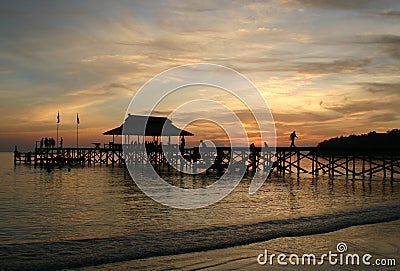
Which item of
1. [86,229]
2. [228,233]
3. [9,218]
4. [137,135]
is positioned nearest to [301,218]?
[228,233]

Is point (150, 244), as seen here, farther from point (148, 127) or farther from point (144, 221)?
point (148, 127)

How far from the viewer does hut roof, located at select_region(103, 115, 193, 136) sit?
48.7 meters

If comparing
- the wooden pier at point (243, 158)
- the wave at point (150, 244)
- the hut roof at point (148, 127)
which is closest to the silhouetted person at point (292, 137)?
the wooden pier at point (243, 158)

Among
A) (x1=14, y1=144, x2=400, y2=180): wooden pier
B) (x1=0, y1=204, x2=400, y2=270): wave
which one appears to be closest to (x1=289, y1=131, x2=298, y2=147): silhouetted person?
(x1=14, y1=144, x2=400, y2=180): wooden pier

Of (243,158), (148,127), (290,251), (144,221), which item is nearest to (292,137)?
(243,158)

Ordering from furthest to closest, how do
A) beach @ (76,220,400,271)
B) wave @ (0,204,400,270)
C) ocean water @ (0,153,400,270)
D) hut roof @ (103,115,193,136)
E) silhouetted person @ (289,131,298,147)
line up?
hut roof @ (103,115,193,136) → silhouetted person @ (289,131,298,147) → ocean water @ (0,153,400,270) → wave @ (0,204,400,270) → beach @ (76,220,400,271)

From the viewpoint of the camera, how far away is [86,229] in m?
12.8

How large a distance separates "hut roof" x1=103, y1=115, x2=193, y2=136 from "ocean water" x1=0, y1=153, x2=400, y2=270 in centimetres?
2600

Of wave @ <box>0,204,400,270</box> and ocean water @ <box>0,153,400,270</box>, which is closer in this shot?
wave @ <box>0,204,400,270</box>

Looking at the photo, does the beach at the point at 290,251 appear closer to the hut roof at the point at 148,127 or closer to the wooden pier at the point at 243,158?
the wooden pier at the point at 243,158

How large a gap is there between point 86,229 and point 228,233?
4197 mm

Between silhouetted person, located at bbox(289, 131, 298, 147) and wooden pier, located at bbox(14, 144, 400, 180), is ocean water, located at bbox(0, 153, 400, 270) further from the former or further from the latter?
silhouetted person, located at bbox(289, 131, 298, 147)

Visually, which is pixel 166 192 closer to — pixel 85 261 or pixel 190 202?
pixel 190 202

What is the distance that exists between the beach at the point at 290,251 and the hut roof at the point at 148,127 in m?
37.7
